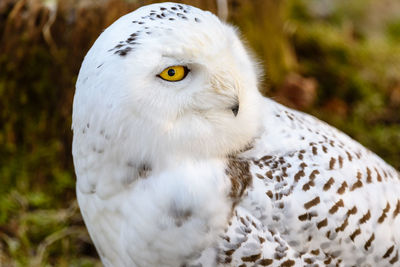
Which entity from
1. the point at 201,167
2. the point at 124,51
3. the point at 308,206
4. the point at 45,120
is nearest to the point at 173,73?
the point at 124,51

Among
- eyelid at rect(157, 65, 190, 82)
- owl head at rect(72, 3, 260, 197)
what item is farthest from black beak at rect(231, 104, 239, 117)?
eyelid at rect(157, 65, 190, 82)

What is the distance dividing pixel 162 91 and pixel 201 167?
385 mm

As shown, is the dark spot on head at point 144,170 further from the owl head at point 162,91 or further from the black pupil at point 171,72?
the black pupil at point 171,72

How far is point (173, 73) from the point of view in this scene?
1.95 metres

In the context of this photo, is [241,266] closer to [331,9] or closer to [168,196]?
[168,196]

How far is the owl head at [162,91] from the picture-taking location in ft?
6.33

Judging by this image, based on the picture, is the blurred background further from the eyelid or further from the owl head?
the eyelid

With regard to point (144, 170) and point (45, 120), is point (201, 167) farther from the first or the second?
point (45, 120)

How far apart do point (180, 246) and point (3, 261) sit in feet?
5.96

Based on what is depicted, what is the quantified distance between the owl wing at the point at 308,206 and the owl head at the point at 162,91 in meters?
0.23

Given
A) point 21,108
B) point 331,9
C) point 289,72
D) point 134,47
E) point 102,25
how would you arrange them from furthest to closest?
point 331,9 → point 289,72 → point 21,108 → point 102,25 → point 134,47

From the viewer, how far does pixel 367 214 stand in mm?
2311

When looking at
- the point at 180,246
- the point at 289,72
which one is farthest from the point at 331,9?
the point at 180,246

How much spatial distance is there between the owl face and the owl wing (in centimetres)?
26
